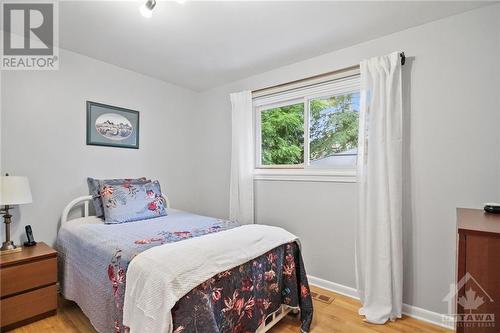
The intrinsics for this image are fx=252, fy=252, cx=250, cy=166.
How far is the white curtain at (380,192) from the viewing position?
2002mm

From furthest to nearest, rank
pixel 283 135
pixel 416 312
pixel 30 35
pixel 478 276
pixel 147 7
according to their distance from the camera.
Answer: pixel 283 135 → pixel 30 35 → pixel 416 312 → pixel 147 7 → pixel 478 276

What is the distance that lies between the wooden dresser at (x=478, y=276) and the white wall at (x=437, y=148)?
95 cm

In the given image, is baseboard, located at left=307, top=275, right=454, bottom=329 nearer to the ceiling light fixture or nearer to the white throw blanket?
the white throw blanket

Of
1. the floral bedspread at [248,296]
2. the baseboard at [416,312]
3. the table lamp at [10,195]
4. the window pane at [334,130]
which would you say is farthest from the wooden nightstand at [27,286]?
the window pane at [334,130]

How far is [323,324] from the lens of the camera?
1.93 metres

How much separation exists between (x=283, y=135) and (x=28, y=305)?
274 centimetres

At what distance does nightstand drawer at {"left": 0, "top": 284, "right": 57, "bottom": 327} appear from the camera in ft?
5.85

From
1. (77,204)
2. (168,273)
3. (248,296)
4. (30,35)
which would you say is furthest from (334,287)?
(30,35)

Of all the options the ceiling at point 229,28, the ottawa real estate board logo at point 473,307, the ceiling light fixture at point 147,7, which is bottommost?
the ottawa real estate board logo at point 473,307

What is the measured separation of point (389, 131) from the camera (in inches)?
80.7

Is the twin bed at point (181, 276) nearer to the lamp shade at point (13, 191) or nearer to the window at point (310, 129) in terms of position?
the lamp shade at point (13, 191)

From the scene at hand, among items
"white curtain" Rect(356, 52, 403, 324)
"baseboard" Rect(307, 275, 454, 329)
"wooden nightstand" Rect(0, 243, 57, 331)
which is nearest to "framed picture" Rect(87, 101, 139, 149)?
"wooden nightstand" Rect(0, 243, 57, 331)

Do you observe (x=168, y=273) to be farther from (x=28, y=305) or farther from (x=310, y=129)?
(x=310, y=129)

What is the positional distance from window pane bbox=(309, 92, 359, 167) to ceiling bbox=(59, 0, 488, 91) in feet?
1.69
